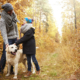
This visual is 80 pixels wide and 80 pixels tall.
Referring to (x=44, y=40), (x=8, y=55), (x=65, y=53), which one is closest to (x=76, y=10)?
(x=44, y=40)

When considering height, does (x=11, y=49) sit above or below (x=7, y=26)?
below

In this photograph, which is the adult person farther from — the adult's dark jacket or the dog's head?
the adult's dark jacket

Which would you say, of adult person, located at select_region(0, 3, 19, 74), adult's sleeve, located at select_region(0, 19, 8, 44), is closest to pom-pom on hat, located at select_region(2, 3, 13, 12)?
adult person, located at select_region(0, 3, 19, 74)


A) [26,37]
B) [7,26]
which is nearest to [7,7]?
[7,26]

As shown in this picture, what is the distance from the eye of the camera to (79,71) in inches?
112

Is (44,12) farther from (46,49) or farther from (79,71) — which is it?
(79,71)

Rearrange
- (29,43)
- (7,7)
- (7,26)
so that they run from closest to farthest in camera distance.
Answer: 1. (7,7)
2. (7,26)
3. (29,43)

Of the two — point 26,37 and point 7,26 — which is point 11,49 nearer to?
point 26,37

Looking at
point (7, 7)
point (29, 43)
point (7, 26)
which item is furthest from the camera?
point (29, 43)

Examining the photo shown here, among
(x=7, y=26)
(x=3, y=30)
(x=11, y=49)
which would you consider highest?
(x=7, y=26)

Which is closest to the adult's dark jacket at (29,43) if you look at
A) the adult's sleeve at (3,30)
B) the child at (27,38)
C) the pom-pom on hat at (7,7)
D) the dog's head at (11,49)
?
the child at (27,38)

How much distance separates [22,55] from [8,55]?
509 millimetres

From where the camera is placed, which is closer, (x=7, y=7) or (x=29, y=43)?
(x=7, y=7)

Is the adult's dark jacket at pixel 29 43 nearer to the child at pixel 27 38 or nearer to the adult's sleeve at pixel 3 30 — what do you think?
the child at pixel 27 38
